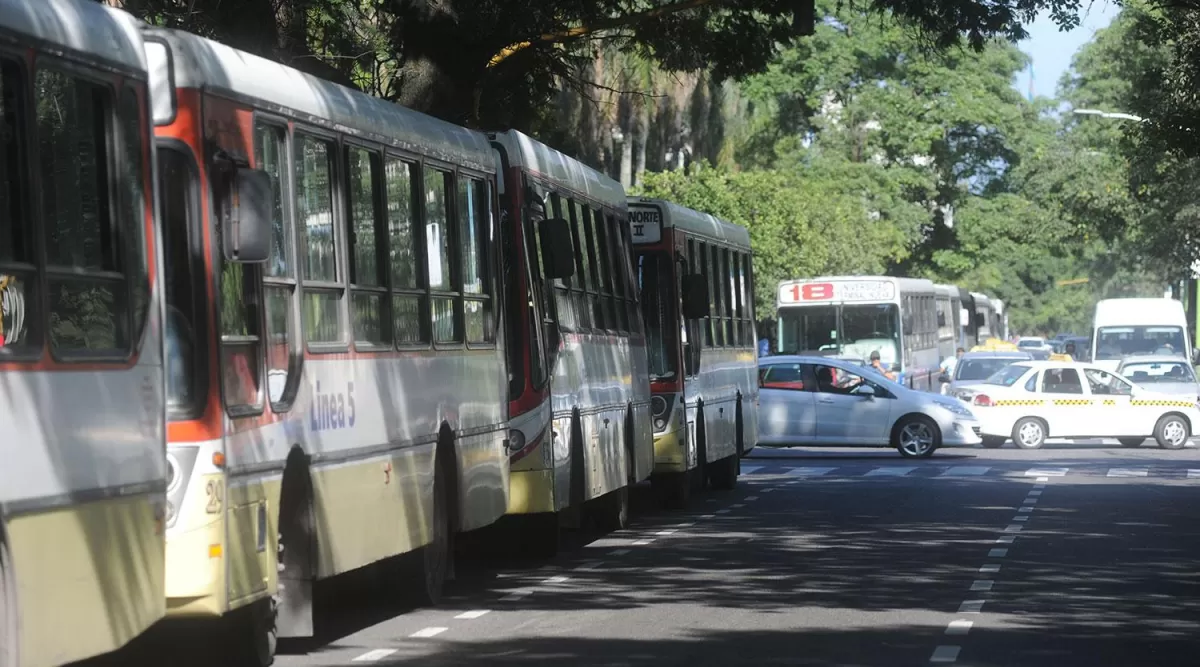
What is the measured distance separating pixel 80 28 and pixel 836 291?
123 ft

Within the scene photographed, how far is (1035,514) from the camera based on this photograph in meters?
21.9

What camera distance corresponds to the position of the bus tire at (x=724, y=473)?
87.2 feet

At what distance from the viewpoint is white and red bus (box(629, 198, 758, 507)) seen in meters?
22.7

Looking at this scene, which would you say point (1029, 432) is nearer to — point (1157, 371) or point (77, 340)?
point (1157, 371)

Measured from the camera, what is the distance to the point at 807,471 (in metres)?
31.1

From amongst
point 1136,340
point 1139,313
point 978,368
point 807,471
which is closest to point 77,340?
point 807,471

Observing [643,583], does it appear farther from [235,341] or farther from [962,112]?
[962,112]

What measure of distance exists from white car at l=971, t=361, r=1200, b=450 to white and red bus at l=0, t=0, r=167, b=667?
29.8 meters

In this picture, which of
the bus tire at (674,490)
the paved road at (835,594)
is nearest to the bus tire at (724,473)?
the paved road at (835,594)

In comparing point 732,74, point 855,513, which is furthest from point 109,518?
point 732,74

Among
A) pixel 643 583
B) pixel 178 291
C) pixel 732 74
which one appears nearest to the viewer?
pixel 178 291

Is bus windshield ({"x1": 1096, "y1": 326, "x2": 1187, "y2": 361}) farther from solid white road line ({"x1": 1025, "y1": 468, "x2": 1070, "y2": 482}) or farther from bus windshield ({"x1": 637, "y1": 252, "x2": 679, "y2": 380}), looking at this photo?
bus windshield ({"x1": 637, "y1": 252, "x2": 679, "y2": 380})

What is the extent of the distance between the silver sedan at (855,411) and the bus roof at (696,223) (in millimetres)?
5351

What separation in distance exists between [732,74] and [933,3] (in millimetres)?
3388
